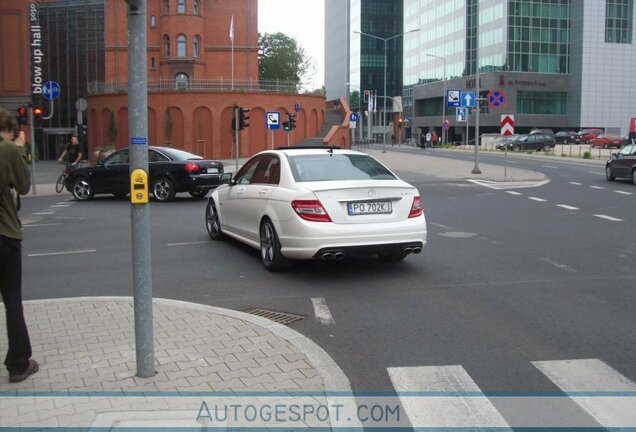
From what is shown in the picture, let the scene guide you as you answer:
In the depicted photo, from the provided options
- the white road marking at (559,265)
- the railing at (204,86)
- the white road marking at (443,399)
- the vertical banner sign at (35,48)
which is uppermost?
the vertical banner sign at (35,48)

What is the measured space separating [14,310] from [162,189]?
49.0 feet

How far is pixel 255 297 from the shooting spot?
24.8 ft

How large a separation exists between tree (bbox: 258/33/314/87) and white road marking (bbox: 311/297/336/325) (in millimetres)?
90397

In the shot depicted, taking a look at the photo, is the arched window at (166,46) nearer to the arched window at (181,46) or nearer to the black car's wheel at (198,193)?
the arched window at (181,46)

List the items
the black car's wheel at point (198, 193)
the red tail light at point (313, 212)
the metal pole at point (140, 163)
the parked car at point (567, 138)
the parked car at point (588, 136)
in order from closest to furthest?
the metal pole at point (140, 163) → the red tail light at point (313, 212) → the black car's wheel at point (198, 193) → the parked car at point (588, 136) → the parked car at point (567, 138)

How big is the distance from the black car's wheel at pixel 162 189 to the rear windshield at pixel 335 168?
10.8 m

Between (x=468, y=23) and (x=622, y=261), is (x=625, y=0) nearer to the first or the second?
(x=468, y=23)

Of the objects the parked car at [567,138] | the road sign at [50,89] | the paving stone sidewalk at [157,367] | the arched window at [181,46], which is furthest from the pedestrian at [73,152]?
the parked car at [567,138]

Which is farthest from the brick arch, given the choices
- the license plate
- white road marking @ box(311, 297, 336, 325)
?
white road marking @ box(311, 297, 336, 325)

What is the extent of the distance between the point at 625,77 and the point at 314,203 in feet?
308

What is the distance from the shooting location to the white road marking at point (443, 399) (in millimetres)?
4211

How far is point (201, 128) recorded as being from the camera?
4828 cm

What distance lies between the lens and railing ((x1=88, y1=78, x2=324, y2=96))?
48.2 metres

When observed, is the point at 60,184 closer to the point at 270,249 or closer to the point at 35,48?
the point at 270,249
